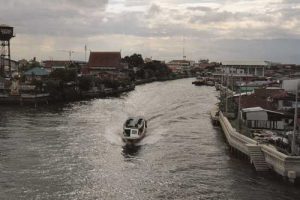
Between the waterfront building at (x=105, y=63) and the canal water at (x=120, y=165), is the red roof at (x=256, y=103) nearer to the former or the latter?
the canal water at (x=120, y=165)

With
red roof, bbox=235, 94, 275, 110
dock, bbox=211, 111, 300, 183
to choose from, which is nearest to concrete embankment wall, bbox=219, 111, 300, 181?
dock, bbox=211, 111, 300, 183

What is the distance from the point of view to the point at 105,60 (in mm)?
96562

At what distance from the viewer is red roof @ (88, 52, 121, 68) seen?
95750 millimetres

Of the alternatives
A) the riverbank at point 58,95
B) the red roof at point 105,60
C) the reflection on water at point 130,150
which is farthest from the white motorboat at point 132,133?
the red roof at point 105,60

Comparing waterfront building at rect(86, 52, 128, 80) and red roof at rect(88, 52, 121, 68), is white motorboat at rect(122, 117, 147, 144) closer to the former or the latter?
waterfront building at rect(86, 52, 128, 80)

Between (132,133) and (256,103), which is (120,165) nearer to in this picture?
(132,133)

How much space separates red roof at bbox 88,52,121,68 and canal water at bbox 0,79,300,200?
57035 mm

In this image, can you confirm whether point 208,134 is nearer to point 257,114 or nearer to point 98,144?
point 257,114

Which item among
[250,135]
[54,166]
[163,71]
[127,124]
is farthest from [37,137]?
[163,71]

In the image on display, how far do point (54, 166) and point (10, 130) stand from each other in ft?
41.0

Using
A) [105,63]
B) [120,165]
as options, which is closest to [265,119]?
[120,165]

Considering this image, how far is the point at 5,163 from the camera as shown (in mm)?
23234

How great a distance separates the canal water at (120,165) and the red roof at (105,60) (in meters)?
57.0

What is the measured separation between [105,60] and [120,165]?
74616 mm
